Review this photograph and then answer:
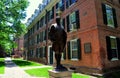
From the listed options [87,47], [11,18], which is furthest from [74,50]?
[11,18]

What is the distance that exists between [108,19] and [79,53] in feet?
Result: 13.1

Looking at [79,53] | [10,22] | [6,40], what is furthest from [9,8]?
[79,53]

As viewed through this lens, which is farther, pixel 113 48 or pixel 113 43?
pixel 113 43

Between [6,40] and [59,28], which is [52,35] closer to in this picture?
[59,28]

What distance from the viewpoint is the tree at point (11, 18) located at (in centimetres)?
2625

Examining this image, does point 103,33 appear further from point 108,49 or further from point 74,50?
point 74,50

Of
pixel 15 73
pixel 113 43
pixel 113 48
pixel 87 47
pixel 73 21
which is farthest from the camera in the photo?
pixel 73 21

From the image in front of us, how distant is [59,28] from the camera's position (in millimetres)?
5785

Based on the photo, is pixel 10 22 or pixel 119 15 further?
pixel 10 22

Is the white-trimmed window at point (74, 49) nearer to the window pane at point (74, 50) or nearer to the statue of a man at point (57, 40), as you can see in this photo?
the window pane at point (74, 50)

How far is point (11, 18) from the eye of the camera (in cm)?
2720

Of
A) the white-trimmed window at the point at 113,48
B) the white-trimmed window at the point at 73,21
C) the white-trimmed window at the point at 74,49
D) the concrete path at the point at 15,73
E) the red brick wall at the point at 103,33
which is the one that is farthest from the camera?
the white-trimmed window at the point at 73,21

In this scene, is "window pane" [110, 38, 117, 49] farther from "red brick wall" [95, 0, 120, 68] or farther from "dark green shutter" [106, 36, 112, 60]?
"dark green shutter" [106, 36, 112, 60]

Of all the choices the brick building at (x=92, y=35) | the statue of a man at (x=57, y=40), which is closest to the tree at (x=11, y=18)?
the brick building at (x=92, y=35)
